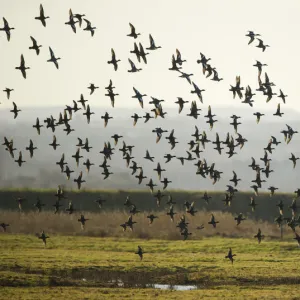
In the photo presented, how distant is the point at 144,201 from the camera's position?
91.3 m

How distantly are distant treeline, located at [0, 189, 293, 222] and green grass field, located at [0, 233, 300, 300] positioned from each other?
54.0 ft

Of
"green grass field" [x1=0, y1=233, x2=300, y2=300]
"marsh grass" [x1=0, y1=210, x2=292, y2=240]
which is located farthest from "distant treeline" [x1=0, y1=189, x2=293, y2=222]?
"green grass field" [x1=0, y1=233, x2=300, y2=300]

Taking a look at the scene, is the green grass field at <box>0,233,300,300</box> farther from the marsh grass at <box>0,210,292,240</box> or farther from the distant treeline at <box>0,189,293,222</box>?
the distant treeline at <box>0,189,293,222</box>

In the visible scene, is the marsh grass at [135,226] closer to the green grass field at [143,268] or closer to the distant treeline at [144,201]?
the green grass field at [143,268]

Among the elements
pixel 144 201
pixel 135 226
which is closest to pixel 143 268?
pixel 135 226

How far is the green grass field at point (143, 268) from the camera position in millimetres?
44250

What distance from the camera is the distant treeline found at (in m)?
87.5

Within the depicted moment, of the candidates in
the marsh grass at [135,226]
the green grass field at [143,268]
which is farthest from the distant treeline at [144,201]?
the green grass field at [143,268]

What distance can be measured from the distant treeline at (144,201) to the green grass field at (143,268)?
54.0ft

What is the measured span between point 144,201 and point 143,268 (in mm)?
37923

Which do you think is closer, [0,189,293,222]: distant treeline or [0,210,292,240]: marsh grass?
[0,210,292,240]: marsh grass

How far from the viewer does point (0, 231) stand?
74.9m

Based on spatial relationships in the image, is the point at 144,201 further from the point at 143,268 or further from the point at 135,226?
the point at 143,268

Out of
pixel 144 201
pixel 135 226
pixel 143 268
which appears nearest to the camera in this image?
pixel 143 268
